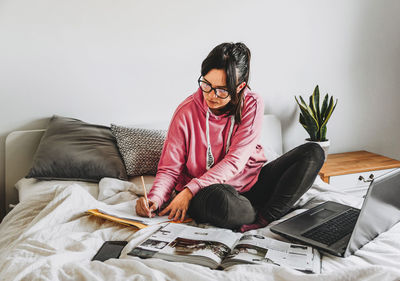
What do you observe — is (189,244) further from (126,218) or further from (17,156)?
(17,156)

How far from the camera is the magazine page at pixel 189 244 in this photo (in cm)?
110

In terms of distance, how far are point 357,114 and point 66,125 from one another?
1962 mm

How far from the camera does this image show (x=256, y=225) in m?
1.45

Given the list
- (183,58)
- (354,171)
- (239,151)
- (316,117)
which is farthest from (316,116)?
(239,151)

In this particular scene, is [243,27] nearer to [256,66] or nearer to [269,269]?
[256,66]

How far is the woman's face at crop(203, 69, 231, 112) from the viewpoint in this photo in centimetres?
150

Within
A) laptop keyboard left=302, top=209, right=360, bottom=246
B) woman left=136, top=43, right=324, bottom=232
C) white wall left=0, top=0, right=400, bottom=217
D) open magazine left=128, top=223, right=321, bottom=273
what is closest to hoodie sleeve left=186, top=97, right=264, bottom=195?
woman left=136, top=43, right=324, bottom=232

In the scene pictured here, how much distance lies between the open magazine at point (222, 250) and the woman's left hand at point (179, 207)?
0.43ft

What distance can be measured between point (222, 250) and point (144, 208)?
0.38m

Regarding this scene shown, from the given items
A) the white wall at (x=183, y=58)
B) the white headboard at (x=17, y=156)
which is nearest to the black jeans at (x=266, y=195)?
the white headboard at (x=17, y=156)

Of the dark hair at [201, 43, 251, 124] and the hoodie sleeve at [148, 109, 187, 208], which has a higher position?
the dark hair at [201, 43, 251, 124]

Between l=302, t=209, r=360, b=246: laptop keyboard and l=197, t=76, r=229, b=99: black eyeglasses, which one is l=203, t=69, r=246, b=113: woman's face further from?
l=302, t=209, r=360, b=246: laptop keyboard

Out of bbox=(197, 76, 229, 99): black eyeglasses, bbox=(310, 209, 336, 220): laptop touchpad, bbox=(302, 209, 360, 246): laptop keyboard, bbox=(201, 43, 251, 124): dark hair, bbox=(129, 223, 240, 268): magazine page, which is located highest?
bbox=(201, 43, 251, 124): dark hair

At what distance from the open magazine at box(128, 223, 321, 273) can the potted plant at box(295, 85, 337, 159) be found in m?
1.30
